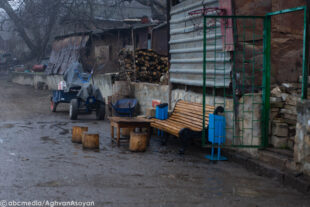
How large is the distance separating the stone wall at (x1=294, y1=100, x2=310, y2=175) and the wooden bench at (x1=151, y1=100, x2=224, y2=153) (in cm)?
180

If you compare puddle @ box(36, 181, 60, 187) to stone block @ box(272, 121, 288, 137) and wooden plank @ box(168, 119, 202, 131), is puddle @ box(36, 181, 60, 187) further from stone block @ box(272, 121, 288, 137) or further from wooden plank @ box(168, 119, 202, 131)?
stone block @ box(272, 121, 288, 137)

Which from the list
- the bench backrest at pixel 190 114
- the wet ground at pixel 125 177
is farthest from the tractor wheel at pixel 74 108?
the bench backrest at pixel 190 114

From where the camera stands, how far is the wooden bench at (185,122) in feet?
25.8

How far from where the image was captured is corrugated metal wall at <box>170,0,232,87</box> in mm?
8266

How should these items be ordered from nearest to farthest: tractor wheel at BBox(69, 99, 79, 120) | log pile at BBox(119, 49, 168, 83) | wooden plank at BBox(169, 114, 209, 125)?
wooden plank at BBox(169, 114, 209, 125)
tractor wheel at BBox(69, 99, 79, 120)
log pile at BBox(119, 49, 168, 83)

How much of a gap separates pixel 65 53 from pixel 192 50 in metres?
17.7

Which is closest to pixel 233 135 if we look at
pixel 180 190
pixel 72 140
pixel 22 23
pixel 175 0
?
pixel 180 190

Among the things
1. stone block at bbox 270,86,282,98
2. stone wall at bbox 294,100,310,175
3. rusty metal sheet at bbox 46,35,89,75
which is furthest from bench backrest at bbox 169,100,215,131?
rusty metal sheet at bbox 46,35,89,75

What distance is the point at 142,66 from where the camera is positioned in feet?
51.1

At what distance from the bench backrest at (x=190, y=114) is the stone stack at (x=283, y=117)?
140cm

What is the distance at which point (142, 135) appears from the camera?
8.20m

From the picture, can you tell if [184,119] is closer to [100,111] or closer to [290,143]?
[290,143]

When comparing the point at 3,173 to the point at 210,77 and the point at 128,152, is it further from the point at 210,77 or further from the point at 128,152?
the point at 210,77

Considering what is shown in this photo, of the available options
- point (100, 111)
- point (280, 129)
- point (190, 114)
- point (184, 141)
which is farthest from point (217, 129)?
point (100, 111)
